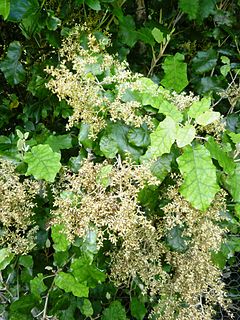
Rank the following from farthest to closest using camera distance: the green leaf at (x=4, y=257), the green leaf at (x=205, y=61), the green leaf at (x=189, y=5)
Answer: the green leaf at (x=205, y=61) < the green leaf at (x=189, y=5) < the green leaf at (x=4, y=257)

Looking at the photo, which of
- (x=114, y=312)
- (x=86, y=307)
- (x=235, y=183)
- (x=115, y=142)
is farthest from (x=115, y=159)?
(x=114, y=312)

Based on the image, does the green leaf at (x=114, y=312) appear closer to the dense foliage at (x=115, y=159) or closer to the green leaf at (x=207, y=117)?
the dense foliage at (x=115, y=159)

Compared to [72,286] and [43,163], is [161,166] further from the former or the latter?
[72,286]

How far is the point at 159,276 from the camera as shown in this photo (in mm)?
1224

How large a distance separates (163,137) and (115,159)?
0.16 metres

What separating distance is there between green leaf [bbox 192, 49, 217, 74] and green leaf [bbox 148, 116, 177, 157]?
511mm

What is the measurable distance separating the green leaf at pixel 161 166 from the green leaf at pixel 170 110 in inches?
3.6

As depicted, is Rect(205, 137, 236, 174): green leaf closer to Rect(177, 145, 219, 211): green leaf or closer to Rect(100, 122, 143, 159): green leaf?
Rect(177, 145, 219, 211): green leaf

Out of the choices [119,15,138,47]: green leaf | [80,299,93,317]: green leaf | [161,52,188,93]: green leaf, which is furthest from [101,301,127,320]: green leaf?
[119,15,138,47]: green leaf

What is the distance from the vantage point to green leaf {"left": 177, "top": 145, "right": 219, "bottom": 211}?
2.81ft

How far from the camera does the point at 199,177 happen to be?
858 mm

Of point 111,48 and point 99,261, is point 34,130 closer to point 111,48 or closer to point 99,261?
point 111,48

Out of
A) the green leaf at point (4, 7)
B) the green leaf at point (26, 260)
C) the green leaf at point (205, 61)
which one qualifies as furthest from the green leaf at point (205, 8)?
the green leaf at point (26, 260)

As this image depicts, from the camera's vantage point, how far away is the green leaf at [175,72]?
1.22 meters
